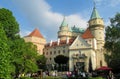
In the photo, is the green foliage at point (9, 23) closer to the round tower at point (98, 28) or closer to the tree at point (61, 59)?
the tree at point (61, 59)

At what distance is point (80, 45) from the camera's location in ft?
311

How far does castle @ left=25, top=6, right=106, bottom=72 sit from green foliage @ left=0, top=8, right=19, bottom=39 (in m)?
50.8

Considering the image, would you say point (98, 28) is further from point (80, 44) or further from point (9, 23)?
point (9, 23)

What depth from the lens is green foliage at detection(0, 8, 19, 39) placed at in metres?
41.8

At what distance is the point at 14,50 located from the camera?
124 ft

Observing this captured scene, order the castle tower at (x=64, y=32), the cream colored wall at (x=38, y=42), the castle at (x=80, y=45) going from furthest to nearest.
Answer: the castle tower at (x=64, y=32)
the cream colored wall at (x=38, y=42)
the castle at (x=80, y=45)

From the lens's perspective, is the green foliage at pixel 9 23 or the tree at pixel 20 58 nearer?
the tree at pixel 20 58

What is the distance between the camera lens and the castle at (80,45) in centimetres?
9281

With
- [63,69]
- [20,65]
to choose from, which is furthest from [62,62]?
[20,65]

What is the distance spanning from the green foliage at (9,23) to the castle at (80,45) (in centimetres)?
5078

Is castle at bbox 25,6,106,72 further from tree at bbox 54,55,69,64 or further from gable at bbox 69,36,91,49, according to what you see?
tree at bbox 54,55,69,64

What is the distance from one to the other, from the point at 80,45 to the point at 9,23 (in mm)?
55016

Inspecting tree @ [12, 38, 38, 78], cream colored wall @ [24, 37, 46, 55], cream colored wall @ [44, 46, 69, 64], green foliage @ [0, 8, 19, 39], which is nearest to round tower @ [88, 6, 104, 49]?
cream colored wall @ [44, 46, 69, 64]

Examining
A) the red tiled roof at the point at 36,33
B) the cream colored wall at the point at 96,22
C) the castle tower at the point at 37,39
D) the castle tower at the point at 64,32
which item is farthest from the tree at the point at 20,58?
the castle tower at the point at 64,32
